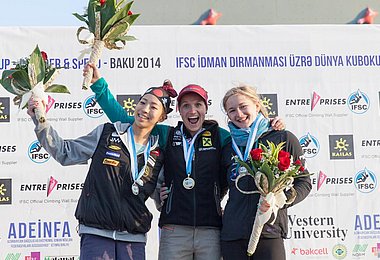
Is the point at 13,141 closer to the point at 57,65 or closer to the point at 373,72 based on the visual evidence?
the point at 57,65

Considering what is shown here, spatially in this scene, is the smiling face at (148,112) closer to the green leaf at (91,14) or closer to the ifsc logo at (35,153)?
the green leaf at (91,14)

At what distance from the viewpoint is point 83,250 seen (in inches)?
114

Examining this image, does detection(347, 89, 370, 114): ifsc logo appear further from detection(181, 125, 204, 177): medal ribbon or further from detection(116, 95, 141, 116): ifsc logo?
detection(181, 125, 204, 177): medal ribbon

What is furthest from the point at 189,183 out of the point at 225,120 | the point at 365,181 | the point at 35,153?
the point at 365,181

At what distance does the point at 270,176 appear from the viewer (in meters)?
2.63

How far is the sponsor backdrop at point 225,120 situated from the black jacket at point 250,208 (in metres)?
2.22

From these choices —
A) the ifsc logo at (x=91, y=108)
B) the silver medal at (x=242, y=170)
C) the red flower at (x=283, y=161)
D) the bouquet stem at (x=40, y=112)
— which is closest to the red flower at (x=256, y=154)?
the red flower at (x=283, y=161)

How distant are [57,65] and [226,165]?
263 cm

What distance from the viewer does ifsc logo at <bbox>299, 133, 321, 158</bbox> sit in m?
5.15

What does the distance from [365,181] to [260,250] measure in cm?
271

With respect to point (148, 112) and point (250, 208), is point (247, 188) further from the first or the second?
point (148, 112)

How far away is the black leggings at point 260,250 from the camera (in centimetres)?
279

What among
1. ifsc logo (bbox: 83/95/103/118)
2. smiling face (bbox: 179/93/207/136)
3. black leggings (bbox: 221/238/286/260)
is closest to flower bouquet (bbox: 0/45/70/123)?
smiling face (bbox: 179/93/207/136)

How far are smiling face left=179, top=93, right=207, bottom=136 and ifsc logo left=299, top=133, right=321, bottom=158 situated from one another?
226cm
